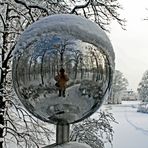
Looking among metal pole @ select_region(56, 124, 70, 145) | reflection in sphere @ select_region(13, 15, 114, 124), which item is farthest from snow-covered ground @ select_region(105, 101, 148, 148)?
reflection in sphere @ select_region(13, 15, 114, 124)

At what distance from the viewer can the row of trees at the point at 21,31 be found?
664 cm

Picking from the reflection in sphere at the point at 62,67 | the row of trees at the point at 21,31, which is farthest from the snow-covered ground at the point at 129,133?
the reflection in sphere at the point at 62,67

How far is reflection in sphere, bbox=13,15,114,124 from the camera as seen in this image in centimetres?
153

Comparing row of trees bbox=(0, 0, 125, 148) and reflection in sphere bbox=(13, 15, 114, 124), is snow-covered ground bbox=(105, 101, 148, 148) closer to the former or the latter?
row of trees bbox=(0, 0, 125, 148)

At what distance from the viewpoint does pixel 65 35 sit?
155 cm

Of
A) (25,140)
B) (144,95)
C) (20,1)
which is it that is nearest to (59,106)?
(20,1)

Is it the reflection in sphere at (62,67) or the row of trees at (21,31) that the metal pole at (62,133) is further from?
the row of trees at (21,31)

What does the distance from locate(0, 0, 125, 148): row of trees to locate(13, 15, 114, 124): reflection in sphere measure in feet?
14.9

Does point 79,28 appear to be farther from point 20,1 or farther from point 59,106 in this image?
point 20,1

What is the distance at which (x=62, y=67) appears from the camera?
152 centimetres

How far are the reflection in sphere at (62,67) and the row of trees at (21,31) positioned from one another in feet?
14.9

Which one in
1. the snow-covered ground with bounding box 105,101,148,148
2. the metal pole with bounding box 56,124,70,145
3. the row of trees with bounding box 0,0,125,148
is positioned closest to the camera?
the metal pole with bounding box 56,124,70,145

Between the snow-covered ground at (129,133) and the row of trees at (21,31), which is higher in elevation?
the row of trees at (21,31)

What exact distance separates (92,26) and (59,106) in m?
0.37
